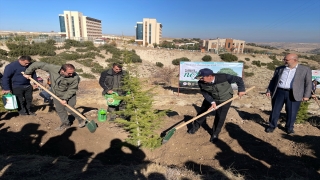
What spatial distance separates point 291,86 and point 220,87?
1702mm

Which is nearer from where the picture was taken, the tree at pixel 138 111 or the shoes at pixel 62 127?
the tree at pixel 138 111

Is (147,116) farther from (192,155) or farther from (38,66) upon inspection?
(38,66)

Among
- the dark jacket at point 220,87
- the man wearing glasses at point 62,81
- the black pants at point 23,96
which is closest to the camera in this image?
the dark jacket at point 220,87

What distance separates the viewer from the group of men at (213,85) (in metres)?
4.38

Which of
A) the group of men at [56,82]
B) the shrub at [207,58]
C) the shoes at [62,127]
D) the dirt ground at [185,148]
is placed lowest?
the dirt ground at [185,148]

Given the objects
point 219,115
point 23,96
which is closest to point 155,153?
point 219,115

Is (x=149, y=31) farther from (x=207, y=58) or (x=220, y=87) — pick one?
(x=220, y=87)

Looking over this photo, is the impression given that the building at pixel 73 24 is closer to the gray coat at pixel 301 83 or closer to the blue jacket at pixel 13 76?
the blue jacket at pixel 13 76

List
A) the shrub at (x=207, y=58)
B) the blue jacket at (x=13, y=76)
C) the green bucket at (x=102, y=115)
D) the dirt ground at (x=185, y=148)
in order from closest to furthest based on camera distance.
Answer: the dirt ground at (x=185, y=148) < the blue jacket at (x=13, y=76) < the green bucket at (x=102, y=115) < the shrub at (x=207, y=58)

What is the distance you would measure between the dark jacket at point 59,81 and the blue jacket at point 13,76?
556 millimetres

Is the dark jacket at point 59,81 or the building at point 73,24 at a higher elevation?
the building at point 73,24

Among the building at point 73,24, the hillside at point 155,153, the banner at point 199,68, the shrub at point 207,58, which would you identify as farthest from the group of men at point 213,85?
the building at point 73,24

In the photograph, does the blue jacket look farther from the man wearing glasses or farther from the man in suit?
the man in suit

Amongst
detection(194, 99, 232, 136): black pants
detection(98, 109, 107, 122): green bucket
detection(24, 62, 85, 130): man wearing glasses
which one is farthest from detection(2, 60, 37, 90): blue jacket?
detection(194, 99, 232, 136): black pants
